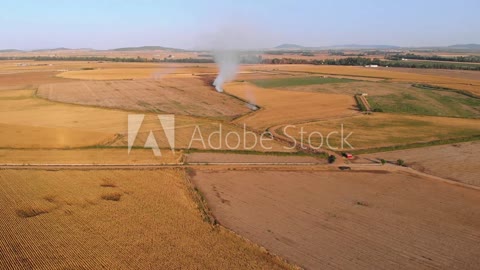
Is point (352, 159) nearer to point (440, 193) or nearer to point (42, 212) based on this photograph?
point (440, 193)

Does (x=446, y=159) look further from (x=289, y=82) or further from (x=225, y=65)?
(x=225, y=65)

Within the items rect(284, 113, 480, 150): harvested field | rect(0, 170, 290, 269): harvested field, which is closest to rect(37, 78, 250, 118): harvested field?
rect(284, 113, 480, 150): harvested field

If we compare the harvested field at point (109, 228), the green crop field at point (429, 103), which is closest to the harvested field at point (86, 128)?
the harvested field at point (109, 228)

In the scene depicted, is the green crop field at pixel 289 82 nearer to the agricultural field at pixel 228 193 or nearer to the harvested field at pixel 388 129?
the agricultural field at pixel 228 193

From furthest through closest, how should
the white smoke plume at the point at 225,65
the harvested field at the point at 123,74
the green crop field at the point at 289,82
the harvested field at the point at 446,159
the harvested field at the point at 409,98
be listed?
the harvested field at the point at 123,74 → the green crop field at the point at 289,82 → the white smoke plume at the point at 225,65 → the harvested field at the point at 409,98 → the harvested field at the point at 446,159

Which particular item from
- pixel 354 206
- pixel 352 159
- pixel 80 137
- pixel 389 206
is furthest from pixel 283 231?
pixel 80 137

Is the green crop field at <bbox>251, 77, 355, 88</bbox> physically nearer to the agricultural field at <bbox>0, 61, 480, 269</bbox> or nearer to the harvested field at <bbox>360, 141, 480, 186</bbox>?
the agricultural field at <bbox>0, 61, 480, 269</bbox>
